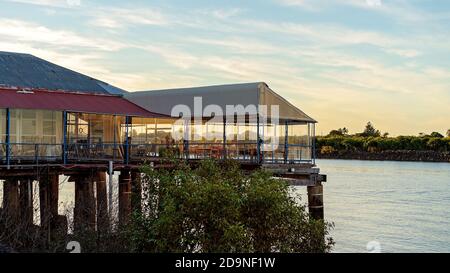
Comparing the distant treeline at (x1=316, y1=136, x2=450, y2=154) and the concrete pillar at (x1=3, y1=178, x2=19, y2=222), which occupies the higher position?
the distant treeline at (x1=316, y1=136, x2=450, y2=154)

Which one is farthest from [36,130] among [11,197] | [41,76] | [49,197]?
[11,197]

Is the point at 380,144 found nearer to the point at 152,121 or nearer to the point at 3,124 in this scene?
the point at 152,121

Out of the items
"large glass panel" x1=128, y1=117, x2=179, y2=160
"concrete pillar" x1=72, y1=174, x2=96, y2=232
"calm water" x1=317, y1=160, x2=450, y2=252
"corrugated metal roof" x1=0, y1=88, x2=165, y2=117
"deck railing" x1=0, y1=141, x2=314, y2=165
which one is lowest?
"calm water" x1=317, y1=160, x2=450, y2=252

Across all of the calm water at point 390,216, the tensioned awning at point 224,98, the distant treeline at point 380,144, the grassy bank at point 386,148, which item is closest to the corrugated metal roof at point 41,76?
the tensioned awning at point 224,98

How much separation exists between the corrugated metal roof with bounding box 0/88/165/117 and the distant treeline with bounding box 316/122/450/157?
479 ft

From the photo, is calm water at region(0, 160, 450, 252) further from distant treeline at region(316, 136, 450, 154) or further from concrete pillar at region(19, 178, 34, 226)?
distant treeline at region(316, 136, 450, 154)

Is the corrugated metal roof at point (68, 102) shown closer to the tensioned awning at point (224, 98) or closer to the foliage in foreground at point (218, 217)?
the tensioned awning at point (224, 98)

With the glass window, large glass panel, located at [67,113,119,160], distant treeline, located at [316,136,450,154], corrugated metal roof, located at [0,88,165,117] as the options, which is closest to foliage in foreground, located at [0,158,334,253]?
corrugated metal roof, located at [0,88,165,117]

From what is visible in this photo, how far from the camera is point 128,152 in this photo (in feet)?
96.0

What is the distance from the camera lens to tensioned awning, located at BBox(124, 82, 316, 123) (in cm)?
2817

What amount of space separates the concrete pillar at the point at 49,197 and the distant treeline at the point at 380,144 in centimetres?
15222

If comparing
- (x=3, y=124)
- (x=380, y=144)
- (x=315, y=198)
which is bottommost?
(x=315, y=198)

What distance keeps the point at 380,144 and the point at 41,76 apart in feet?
509
